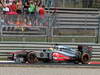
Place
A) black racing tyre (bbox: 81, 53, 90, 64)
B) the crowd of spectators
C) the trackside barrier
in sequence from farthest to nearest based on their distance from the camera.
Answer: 1. the crowd of spectators
2. the trackside barrier
3. black racing tyre (bbox: 81, 53, 90, 64)

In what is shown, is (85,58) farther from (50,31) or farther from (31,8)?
(31,8)

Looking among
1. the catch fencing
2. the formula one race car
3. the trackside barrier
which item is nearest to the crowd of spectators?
the catch fencing

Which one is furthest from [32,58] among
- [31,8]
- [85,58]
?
[31,8]

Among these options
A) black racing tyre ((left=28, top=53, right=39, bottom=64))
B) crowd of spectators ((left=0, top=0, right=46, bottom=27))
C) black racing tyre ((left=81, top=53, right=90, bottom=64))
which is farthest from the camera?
crowd of spectators ((left=0, top=0, right=46, bottom=27))

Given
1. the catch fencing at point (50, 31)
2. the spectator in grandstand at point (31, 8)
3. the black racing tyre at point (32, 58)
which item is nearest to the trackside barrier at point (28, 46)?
the catch fencing at point (50, 31)

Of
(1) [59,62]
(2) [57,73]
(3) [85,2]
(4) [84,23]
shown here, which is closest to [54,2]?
(3) [85,2]

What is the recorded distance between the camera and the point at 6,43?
11820 millimetres

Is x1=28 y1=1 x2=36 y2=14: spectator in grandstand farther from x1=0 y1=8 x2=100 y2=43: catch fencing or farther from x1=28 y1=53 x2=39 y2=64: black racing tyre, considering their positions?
x1=28 y1=53 x2=39 y2=64: black racing tyre

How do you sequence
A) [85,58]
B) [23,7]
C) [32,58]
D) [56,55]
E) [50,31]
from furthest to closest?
[23,7]
[50,31]
[85,58]
[56,55]
[32,58]

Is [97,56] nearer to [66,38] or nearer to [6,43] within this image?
[66,38]

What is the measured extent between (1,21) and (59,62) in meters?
2.45

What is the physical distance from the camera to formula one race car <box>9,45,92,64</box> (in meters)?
10.4

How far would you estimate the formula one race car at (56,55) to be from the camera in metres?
10.4

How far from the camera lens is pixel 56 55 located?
34.6 feet
